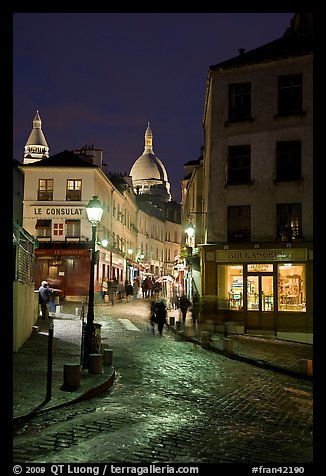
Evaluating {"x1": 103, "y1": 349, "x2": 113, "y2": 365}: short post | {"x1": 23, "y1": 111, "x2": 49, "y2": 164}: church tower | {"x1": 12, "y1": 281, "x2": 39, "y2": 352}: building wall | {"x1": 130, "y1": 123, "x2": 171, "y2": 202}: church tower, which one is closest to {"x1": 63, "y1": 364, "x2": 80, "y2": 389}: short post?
{"x1": 103, "y1": 349, "x2": 113, "y2": 365}: short post

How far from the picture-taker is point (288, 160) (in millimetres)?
24938

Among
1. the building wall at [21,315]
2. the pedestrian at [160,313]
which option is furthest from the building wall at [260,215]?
the building wall at [21,315]

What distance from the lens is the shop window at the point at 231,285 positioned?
985 inches

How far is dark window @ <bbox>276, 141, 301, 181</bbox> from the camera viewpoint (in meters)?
24.6

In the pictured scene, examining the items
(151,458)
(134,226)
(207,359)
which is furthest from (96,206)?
(134,226)

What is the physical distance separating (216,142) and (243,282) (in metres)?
6.80

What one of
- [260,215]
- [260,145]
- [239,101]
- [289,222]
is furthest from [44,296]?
[239,101]

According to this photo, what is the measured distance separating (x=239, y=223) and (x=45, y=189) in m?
24.1

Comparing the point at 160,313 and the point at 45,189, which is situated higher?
the point at 45,189

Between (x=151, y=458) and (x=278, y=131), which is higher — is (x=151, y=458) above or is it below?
below

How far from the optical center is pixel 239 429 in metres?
8.16

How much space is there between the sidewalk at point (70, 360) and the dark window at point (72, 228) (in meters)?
19.6

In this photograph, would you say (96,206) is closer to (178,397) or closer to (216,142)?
(178,397)

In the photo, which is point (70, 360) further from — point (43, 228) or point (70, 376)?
point (43, 228)
